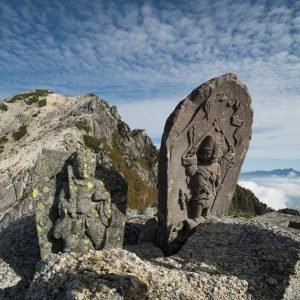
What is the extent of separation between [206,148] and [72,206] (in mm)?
4631

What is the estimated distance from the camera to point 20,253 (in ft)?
39.4

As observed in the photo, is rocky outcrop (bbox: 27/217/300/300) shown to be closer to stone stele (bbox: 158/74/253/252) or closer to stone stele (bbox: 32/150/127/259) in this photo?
stone stele (bbox: 158/74/253/252)

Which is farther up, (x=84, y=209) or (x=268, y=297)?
(x=84, y=209)

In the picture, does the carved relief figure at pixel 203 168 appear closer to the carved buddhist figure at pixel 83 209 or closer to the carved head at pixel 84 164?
the carved buddhist figure at pixel 83 209

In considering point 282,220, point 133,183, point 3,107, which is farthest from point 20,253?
point 3,107

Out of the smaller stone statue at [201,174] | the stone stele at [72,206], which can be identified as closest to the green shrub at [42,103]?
the stone stele at [72,206]

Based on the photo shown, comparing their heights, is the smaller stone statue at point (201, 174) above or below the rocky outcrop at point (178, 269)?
above

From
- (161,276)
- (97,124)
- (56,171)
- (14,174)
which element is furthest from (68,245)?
(97,124)

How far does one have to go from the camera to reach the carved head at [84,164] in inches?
435

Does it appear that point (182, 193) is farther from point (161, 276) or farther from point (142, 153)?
point (142, 153)

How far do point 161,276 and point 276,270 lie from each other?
10.7 feet

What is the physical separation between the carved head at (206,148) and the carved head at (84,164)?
3.57 m

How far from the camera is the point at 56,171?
37.1 ft

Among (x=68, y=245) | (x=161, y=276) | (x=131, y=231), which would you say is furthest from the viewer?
(x=131, y=231)
